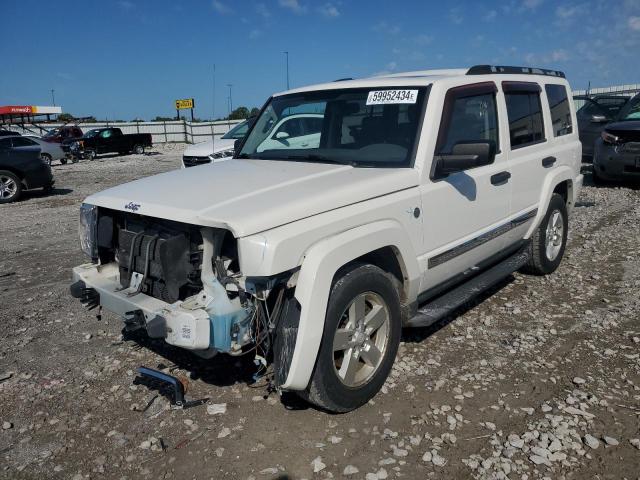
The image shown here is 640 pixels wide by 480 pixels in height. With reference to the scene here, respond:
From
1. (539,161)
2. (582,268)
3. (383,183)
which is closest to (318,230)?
(383,183)

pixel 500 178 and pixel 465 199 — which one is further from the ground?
pixel 500 178

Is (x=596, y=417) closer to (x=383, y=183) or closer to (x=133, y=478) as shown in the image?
(x=383, y=183)

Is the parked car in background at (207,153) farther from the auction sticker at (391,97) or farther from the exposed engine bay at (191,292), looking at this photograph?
the exposed engine bay at (191,292)

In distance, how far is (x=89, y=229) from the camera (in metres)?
3.78

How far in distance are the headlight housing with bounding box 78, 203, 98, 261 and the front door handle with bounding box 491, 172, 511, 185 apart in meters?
2.99

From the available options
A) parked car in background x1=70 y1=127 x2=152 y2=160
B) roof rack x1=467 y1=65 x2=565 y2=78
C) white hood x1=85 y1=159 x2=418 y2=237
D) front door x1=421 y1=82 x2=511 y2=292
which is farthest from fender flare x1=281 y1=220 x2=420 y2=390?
parked car in background x1=70 y1=127 x2=152 y2=160

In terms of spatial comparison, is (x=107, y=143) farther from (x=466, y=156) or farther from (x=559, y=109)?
(x=466, y=156)

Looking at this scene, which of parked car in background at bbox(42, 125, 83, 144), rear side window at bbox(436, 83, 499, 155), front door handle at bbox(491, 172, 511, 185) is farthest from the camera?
parked car in background at bbox(42, 125, 83, 144)

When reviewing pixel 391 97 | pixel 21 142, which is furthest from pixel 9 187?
pixel 391 97

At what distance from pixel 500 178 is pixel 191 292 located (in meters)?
2.62

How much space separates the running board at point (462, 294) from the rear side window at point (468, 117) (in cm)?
108

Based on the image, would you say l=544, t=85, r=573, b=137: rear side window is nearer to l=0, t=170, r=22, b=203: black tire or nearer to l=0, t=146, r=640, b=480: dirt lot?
l=0, t=146, r=640, b=480: dirt lot

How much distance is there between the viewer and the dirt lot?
2.85 metres

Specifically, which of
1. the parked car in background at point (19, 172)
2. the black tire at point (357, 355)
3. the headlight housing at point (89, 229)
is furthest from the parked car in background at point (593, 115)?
the parked car in background at point (19, 172)
